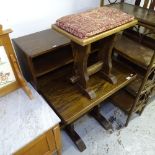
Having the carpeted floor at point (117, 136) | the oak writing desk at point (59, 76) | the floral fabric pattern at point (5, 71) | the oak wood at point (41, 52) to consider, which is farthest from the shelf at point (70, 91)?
the carpeted floor at point (117, 136)

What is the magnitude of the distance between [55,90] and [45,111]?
0.22 meters

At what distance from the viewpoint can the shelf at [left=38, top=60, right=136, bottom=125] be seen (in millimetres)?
964

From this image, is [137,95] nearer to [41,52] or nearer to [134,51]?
[134,51]

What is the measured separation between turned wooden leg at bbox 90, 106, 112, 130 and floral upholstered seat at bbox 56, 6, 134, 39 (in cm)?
84

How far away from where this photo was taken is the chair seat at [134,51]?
3.58 ft

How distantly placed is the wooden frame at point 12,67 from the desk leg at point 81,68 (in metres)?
0.30

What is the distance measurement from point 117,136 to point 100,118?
7.9 inches

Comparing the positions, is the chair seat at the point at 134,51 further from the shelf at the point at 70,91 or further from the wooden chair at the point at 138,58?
the shelf at the point at 70,91

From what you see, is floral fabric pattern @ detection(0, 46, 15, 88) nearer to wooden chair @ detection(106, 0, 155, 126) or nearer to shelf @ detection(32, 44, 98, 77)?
Answer: shelf @ detection(32, 44, 98, 77)

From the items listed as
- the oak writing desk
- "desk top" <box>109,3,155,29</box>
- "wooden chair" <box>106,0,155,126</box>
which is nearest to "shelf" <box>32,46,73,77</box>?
the oak writing desk

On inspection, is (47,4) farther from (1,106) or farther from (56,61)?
(1,106)

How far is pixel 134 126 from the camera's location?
1.46 meters

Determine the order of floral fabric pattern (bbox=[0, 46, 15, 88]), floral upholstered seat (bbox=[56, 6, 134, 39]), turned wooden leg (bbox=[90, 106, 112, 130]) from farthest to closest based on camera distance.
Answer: turned wooden leg (bbox=[90, 106, 112, 130]) < floral fabric pattern (bbox=[0, 46, 15, 88]) < floral upholstered seat (bbox=[56, 6, 134, 39])

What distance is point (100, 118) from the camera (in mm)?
1472
